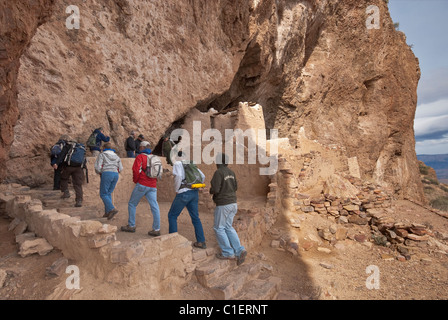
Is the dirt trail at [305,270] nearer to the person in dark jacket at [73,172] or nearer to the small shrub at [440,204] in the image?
the person in dark jacket at [73,172]

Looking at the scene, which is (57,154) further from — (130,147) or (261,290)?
(261,290)

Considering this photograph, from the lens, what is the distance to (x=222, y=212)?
342 cm

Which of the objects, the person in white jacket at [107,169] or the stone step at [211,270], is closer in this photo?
the stone step at [211,270]

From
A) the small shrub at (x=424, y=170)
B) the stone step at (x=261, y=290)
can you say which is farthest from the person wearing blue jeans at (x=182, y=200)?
the small shrub at (x=424, y=170)

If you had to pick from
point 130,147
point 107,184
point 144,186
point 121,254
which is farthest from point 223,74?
point 121,254

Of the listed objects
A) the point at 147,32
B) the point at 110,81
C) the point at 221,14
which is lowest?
the point at 110,81

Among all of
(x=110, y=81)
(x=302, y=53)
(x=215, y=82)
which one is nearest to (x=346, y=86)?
(x=302, y=53)

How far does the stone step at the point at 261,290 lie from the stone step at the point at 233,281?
0.07m

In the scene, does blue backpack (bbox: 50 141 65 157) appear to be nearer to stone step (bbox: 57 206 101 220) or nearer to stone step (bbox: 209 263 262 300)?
stone step (bbox: 57 206 101 220)

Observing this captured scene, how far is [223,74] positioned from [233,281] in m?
9.15

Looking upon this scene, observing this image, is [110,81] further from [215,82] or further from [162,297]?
[162,297]

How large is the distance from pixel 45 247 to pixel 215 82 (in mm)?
8620

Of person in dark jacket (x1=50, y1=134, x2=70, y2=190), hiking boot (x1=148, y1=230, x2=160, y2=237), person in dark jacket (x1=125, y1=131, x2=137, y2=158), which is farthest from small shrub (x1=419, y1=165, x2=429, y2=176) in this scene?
person in dark jacket (x1=50, y1=134, x2=70, y2=190)

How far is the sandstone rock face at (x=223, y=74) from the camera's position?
6.39 meters
